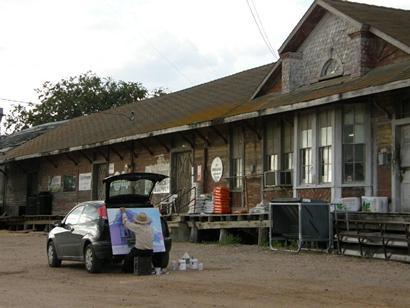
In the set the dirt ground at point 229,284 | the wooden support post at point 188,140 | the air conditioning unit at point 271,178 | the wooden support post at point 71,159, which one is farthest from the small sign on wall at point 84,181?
the dirt ground at point 229,284

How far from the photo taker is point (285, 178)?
20.5m

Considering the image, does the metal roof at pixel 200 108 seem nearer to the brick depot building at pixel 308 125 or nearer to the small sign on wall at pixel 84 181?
the brick depot building at pixel 308 125

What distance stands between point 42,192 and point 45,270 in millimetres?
21160

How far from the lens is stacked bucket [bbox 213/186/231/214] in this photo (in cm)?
2292

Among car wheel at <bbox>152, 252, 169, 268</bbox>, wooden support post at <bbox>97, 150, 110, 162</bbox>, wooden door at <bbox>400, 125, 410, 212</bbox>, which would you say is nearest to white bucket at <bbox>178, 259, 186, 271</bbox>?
car wheel at <bbox>152, 252, 169, 268</bbox>

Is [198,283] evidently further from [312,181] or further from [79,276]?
[312,181]

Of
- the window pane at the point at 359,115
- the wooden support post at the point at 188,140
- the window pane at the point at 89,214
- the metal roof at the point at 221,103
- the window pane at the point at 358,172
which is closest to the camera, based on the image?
the window pane at the point at 89,214

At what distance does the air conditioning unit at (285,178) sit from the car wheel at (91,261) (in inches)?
306

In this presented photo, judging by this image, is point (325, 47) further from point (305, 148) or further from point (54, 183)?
point (54, 183)

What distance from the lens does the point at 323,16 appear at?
1988 centimetres

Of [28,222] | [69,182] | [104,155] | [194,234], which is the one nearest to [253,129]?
[194,234]

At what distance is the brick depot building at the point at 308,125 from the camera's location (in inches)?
680

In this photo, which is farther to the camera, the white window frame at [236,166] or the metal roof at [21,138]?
the metal roof at [21,138]

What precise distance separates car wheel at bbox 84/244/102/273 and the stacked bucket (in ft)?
29.7
